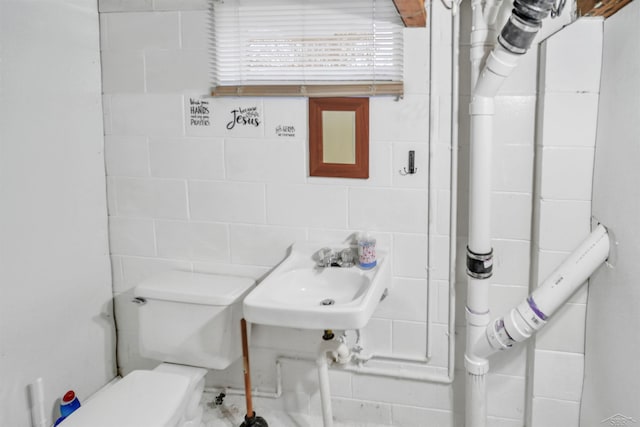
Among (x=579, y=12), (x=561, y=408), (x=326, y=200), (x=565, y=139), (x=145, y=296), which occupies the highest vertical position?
(x=579, y=12)

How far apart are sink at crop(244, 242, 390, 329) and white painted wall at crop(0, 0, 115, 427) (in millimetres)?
828

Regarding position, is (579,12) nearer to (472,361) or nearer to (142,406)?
(472,361)

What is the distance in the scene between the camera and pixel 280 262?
7.48 feet

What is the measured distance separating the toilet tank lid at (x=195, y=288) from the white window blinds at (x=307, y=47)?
724 mm

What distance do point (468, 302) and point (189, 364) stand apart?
108cm

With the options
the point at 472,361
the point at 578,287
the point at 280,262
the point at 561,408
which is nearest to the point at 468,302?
the point at 472,361

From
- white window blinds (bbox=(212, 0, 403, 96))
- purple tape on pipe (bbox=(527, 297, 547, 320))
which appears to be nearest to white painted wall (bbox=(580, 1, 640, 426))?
purple tape on pipe (bbox=(527, 297, 547, 320))

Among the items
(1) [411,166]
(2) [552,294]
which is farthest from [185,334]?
(2) [552,294]

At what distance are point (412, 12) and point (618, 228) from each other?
89 centimetres

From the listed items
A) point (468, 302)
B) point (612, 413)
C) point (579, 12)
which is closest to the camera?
point (612, 413)

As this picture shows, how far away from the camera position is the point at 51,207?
2127 millimetres

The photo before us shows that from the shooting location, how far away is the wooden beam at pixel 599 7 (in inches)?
61.8

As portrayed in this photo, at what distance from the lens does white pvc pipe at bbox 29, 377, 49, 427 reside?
2.08m

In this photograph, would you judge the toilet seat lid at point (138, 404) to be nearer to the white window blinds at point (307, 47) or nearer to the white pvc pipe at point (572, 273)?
the white window blinds at point (307, 47)
